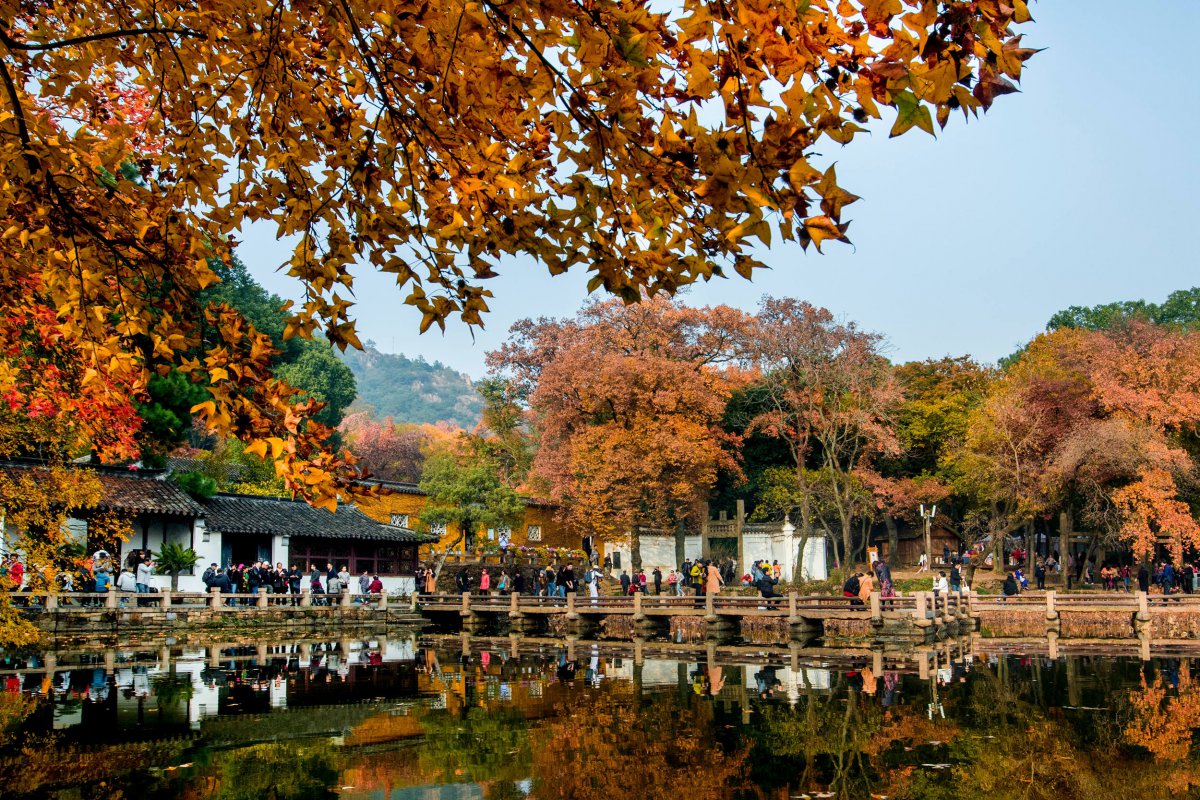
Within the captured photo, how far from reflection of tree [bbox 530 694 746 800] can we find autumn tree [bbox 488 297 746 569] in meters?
23.3

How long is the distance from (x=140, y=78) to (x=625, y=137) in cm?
342

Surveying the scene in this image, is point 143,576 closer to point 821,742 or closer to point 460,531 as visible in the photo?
point 460,531

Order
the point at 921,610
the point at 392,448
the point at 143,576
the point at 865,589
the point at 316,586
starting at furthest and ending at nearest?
the point at 392,448 < the point at 316,586 < the point at 143,576 < the point at 865,589 < the point at 921,610

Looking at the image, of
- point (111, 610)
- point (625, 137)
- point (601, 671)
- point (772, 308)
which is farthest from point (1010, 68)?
point (772, 308)

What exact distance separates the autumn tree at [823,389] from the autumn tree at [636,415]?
1.68m

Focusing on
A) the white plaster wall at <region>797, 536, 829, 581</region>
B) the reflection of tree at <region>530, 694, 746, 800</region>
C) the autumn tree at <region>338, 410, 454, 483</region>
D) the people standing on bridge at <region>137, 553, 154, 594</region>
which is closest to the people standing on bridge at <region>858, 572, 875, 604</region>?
the reflection of tree at <region>530, 694, 746, 800</region>

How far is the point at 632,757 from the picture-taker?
9391 mm

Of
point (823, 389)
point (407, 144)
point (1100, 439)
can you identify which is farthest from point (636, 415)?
point (407, 144)

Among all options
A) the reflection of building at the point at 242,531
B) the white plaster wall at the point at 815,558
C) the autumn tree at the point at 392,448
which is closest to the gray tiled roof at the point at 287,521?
the reflection of building at the point at 242,531

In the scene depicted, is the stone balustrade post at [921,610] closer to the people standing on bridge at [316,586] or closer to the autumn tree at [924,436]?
the autumn tree at [924,436]

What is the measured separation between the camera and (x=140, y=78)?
5762 mm

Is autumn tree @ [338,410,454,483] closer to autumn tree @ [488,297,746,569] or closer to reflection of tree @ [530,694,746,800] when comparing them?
autumn tree @ [488,297,746,569]

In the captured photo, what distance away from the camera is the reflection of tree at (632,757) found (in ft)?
26.4

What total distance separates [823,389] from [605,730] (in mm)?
27968
